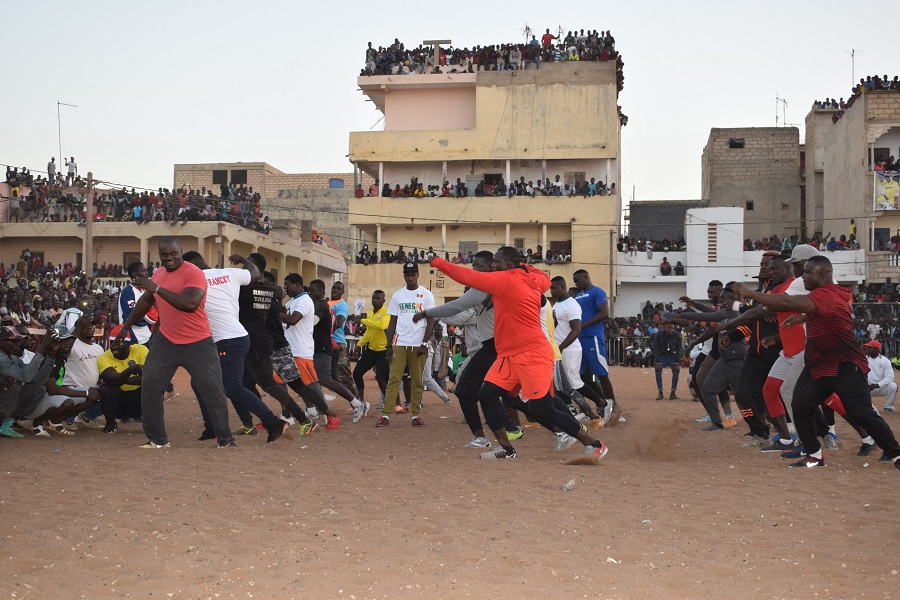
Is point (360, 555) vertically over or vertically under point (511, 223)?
under

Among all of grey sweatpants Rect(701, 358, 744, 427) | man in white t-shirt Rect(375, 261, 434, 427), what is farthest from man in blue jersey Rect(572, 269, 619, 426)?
man in white t-shirt Rect(375, 261, 434, 427)

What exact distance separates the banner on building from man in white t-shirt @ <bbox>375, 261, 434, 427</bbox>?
3492 centimetres

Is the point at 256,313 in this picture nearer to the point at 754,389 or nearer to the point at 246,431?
the point at 246,431

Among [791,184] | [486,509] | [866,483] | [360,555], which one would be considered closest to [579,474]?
[486,509]

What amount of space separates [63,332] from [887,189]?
38427 mm

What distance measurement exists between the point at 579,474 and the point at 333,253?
50.4m

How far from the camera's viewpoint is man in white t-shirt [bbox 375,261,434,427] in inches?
449

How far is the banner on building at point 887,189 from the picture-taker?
41.2 meters

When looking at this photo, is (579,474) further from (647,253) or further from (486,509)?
(647,253)

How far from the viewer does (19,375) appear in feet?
31.7

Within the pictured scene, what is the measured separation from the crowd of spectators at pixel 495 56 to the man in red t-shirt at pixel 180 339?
3858 centimetres

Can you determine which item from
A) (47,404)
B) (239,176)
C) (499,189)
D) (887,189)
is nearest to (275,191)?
(239,176)

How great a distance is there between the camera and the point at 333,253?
57438 mm

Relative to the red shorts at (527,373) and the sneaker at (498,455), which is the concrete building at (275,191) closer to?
the sneaker at (498,455)
